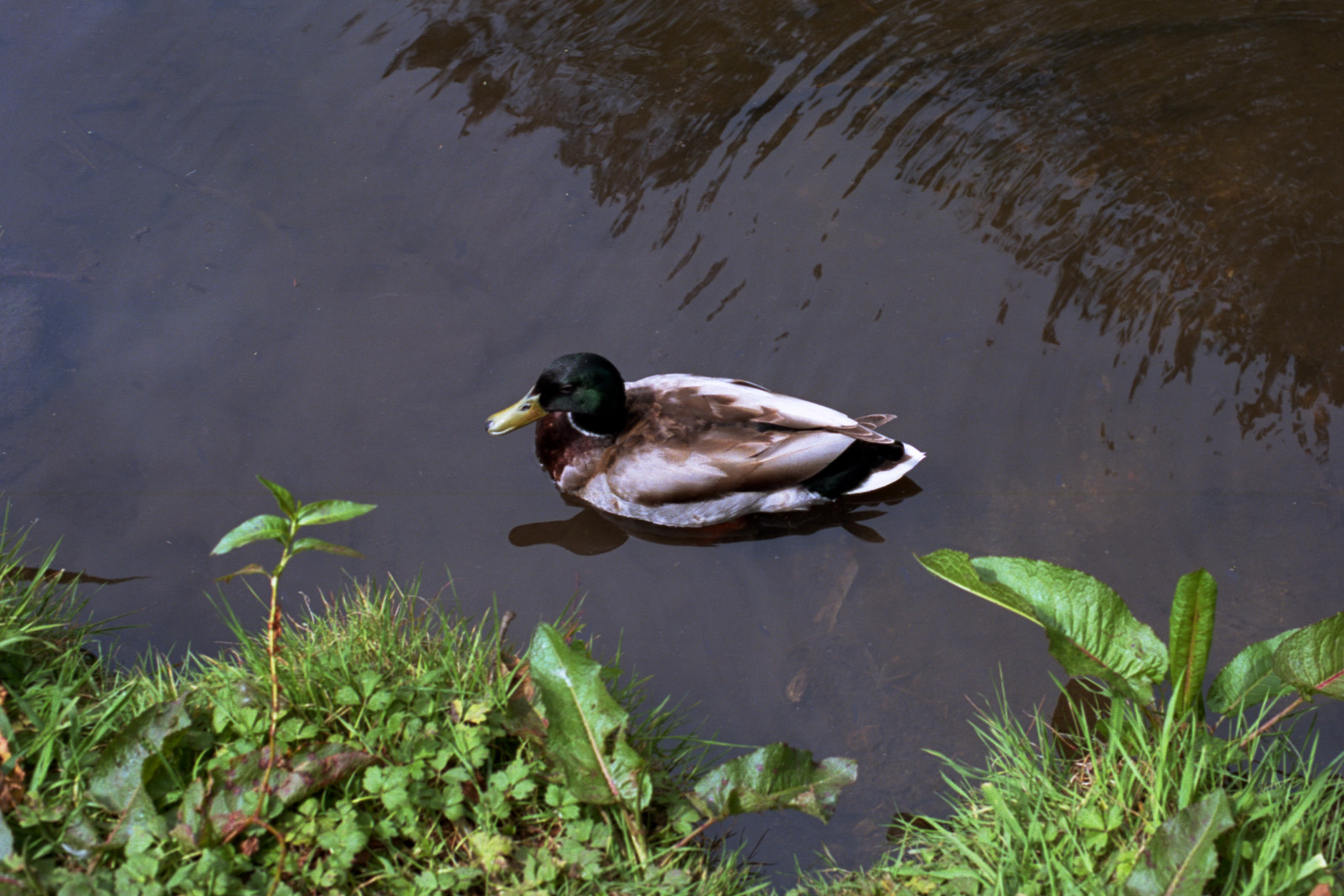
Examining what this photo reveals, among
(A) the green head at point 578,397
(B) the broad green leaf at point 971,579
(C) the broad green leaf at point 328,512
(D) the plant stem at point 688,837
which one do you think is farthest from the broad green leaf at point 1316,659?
(A) the green head at point 578,397

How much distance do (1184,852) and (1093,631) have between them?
1.71 feet

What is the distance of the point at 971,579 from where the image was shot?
2533 mm

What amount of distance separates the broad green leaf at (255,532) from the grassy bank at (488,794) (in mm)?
599

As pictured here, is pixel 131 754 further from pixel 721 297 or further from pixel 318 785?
pixel 721 297

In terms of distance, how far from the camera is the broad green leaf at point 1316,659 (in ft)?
7.70

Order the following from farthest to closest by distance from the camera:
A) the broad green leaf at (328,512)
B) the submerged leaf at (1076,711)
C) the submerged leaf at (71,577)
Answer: the submerged leaf at (71,577)
the submerged leaf at (1076,711)
the broad green leaf at (328,512)

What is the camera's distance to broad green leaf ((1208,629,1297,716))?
2502 millimetres

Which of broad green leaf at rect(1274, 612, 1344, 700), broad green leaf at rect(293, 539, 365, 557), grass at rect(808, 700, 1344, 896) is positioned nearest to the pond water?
grass at rect(808, 700, 1344, 896)

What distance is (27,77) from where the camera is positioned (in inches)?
190

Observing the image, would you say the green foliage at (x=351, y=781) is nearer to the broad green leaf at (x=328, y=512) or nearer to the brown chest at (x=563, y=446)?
the broad green leaf at (x=328, y=512)

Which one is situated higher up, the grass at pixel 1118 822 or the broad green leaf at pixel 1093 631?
the broad green leaf at pixel 1093 631

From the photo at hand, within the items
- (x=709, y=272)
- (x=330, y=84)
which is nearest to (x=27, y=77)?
(x=330, y=84)

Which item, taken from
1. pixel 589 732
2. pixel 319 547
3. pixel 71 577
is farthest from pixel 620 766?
pixel 71 577

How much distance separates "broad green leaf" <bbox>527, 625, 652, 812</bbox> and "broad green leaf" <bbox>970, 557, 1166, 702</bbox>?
954 millimetres
